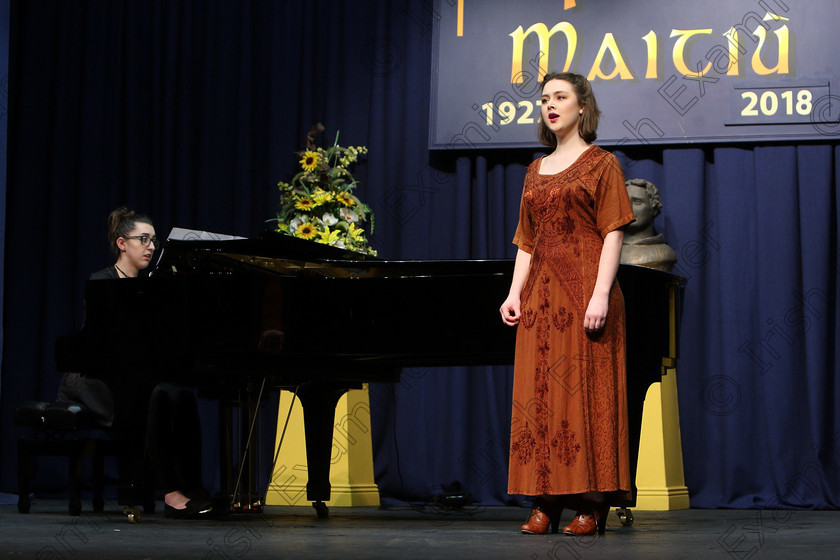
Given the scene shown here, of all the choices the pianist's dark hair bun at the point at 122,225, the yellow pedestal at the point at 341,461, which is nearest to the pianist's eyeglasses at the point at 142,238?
the pianist's dark hair bun at the point at 122,225

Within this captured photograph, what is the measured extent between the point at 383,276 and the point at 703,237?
6.37 ft

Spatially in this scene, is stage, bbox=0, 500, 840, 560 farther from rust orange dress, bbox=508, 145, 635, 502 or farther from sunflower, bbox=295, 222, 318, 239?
sunflower, bbox=295, 222, 318, 239

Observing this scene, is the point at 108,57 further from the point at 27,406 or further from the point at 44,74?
the point at 27,406

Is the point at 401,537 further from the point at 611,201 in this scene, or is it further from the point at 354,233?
the point at 354,233

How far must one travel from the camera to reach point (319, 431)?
3.87 metres

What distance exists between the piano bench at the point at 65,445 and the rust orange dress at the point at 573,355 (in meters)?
2.11

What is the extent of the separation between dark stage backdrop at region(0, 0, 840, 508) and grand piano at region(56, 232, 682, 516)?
4.94 ft

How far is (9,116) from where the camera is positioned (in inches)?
225

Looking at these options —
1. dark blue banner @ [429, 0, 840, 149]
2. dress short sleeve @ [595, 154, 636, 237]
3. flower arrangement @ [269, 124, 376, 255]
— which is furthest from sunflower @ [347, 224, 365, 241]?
dress short sleeve @ [595, 154, 636, 237]

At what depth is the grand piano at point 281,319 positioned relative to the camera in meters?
3.36

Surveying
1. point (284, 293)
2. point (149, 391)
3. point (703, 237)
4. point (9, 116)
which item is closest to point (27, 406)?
point (149, 391)

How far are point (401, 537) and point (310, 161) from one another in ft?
7.99

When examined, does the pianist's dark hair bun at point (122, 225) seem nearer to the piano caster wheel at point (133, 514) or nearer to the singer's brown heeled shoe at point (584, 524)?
the piano caster wheel at point (133, 514)

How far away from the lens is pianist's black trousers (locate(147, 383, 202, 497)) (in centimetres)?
388
